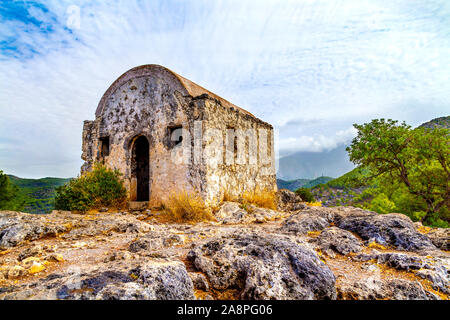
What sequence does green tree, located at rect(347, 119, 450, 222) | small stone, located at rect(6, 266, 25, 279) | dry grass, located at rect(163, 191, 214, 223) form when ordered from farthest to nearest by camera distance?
green tree, located at rect(347, 119, 450, 222), dry grass, located at rect(163, 191, 214, 223), small stone, located at rect(6, 266, 25, 279)

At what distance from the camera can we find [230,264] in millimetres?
2359

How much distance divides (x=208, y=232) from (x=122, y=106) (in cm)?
677

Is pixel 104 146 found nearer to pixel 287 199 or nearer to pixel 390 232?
pixel 287 199

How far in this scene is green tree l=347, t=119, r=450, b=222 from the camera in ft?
22.5

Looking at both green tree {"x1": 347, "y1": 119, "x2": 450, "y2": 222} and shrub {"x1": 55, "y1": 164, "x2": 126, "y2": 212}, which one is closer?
green tree {"x1": 347, "y1": 119, "x2": 450, "y2": 222}

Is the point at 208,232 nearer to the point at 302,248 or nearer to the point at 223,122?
the point at 302,248

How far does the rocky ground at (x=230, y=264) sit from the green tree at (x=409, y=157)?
3.42m

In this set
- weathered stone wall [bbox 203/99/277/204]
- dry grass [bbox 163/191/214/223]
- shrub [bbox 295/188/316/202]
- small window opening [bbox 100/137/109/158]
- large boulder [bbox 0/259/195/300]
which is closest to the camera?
large boulder [bbox 0/259/195/300]

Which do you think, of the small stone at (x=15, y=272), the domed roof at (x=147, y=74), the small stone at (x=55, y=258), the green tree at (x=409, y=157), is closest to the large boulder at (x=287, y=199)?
the green tree at (x=409, y=157)

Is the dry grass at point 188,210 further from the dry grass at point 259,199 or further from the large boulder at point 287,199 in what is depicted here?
the large boulder at point 287,199

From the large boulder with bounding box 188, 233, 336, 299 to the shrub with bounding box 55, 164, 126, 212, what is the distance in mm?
6076

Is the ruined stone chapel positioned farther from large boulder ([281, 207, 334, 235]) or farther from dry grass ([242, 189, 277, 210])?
large boulder ([281, 207, 334, 235])

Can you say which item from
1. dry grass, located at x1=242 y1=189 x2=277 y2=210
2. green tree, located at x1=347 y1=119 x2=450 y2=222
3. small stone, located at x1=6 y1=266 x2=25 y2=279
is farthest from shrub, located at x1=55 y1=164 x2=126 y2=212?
green tree, located at x1=347 y1=119 x2=450 y2=222

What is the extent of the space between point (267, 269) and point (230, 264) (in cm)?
39
